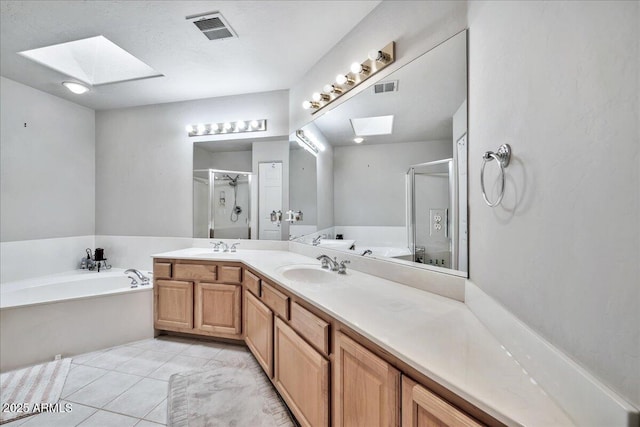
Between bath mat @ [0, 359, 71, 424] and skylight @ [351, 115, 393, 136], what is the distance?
271cm

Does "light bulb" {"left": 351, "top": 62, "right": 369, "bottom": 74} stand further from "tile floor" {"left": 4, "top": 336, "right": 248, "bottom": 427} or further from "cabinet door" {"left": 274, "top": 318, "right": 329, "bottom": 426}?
"tile floor" {"left": 4, "top": 336, "right": 248, "bottom": 427}

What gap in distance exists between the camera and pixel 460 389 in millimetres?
608

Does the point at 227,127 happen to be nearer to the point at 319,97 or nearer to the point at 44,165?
the point at 319,97

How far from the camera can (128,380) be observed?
2.04 metres

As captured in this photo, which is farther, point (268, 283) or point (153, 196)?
point (153, 196)

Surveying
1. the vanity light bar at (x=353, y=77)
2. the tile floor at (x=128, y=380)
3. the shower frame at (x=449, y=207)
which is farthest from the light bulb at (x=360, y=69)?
the tile floor at (x=128, y=380)

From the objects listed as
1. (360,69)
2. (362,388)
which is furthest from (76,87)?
(362,388)

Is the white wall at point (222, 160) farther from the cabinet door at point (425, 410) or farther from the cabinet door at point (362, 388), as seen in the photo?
the cabinet door at point (425, 410)

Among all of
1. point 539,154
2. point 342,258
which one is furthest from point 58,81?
point 539,154

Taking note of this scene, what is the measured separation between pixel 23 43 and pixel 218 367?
3127mm

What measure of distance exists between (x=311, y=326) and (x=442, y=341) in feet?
2.14

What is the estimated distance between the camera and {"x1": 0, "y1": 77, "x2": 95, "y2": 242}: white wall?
2727 mm

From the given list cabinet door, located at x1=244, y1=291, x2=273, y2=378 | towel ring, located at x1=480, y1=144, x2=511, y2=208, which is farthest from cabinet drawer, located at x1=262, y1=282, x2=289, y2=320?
towel ring, located at x1=480, y1=144, x2=511, y2=208

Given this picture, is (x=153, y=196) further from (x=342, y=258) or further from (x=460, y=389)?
(x=460, y=389)
